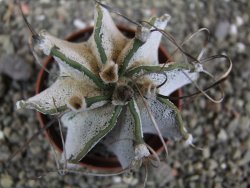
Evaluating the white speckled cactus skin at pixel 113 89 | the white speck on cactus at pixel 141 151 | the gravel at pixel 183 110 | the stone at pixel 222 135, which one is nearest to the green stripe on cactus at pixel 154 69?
the white speckled cactus skin at pixel 113 89

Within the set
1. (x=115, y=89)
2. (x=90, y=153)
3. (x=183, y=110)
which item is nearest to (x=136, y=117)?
(x=115, y=89)

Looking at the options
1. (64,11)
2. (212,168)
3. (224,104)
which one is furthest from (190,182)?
(64,11)

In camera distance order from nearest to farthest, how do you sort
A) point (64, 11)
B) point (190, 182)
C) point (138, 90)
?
point (138, 90)
point (190, 182)
point (64, 11)

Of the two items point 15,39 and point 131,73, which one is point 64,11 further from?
point 131,73

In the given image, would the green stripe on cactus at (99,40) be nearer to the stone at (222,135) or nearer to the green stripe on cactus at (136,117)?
the green stripe on cactus at (136,117)

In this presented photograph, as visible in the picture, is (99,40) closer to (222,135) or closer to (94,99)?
(94,99)

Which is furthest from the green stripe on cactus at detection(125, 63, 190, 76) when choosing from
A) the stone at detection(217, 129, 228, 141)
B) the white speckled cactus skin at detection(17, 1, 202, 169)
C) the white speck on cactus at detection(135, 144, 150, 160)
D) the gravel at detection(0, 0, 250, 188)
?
the stone at detection(217, 129, 228, 141)

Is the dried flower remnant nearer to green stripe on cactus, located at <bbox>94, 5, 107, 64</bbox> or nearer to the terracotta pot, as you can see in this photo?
green stripe on cactus, located at <bbox>94, 5, 107, 64</bbox>
